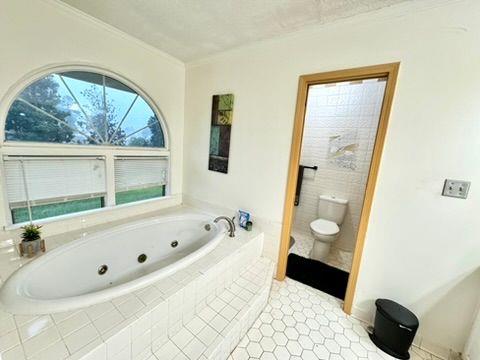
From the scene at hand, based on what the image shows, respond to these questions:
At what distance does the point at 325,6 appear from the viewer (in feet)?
4.33

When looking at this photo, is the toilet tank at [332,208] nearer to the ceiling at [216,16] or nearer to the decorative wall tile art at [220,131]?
the decorative wall tile art at [220,131]

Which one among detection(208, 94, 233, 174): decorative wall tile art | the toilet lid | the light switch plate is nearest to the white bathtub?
detection(208, 94, 233, 174): decorative wall tile art

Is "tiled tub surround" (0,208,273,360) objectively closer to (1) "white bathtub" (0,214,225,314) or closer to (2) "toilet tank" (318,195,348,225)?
(1) "white bathtub" (0,214,225,314)

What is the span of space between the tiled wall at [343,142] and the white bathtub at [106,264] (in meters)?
1.74

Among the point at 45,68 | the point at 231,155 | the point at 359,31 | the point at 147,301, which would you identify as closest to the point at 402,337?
the point at 147,301

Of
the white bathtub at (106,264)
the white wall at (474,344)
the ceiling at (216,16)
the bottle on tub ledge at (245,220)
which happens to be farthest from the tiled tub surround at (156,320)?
the ceiling at (216,16)

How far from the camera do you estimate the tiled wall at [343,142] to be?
2.51m

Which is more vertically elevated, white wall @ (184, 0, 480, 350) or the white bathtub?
white wall @ (184, 0, 480, 350)

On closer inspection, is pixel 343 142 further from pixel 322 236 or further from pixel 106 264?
pixel 106 264

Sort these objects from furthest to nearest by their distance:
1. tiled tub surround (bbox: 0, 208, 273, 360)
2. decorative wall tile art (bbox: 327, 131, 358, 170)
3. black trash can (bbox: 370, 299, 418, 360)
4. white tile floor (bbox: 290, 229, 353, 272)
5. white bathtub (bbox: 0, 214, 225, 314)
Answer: decorative wall tile art (bbox: 327, 131, 358, 170), white tile floor (bbox: 290, 229, 353, 272), black trash can (bbox: 370, 299, 418, 360), white bathtub (bbox: 0, 214, 225, 314), tiled tub surround (bbox: 0, 208, 273, 360)

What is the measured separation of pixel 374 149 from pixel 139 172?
2326mm

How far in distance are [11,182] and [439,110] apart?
2999 millimetres

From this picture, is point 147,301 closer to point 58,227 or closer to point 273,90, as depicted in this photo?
point 58,227

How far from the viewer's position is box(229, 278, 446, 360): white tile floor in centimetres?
133
